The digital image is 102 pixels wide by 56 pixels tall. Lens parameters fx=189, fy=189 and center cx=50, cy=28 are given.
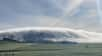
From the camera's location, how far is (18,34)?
1.57 m

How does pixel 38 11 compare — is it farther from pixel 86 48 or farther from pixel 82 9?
pixel 86 48

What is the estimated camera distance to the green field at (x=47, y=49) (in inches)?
57.4

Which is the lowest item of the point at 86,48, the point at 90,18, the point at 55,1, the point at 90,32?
the point at 86,48

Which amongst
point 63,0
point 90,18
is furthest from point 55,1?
point 90,18

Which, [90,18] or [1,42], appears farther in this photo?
[90,18]

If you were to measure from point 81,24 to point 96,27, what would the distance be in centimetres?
14

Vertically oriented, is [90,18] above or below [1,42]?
above

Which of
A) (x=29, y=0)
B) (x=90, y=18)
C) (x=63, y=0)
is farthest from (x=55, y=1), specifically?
(x=90, y=18)

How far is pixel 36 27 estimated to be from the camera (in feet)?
5.15

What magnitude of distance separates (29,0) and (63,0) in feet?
0.95

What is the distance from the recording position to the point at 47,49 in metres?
1.50

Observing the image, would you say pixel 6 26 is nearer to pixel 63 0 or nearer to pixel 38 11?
pixel 38 11

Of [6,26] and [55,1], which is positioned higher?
[55,1]

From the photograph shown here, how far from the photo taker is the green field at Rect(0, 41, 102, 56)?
57.4 inches
